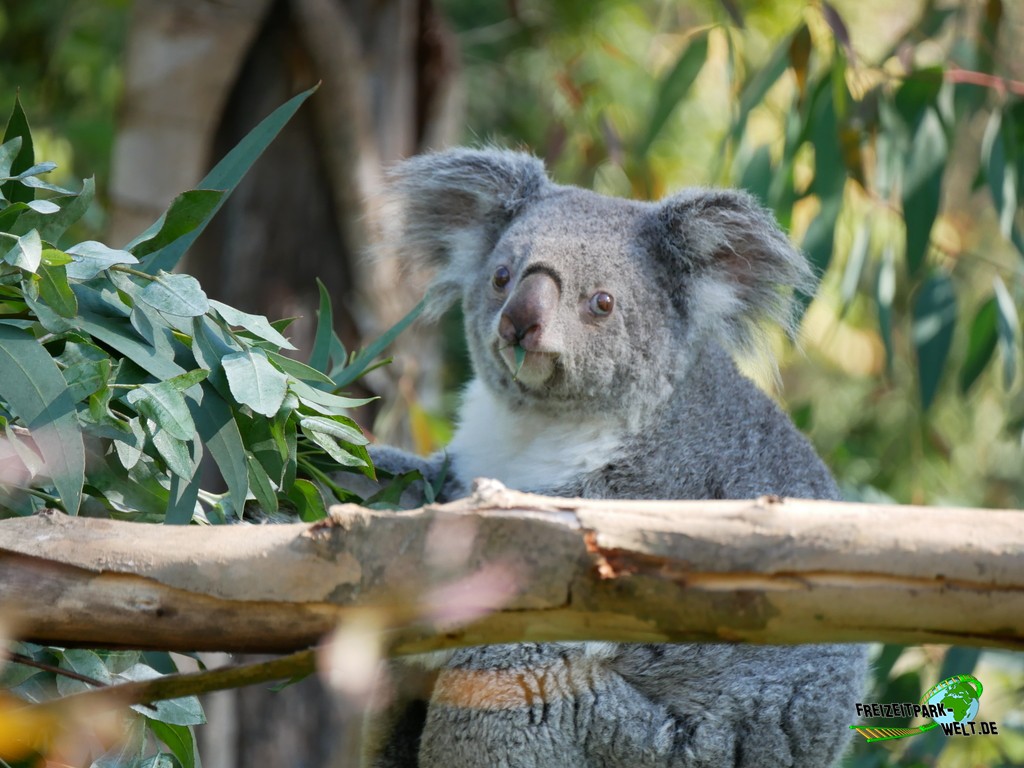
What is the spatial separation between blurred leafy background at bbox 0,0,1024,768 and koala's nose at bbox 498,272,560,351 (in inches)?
34.1

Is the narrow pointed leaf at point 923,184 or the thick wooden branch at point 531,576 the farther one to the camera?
the narrow pointed leaf at point 923,184

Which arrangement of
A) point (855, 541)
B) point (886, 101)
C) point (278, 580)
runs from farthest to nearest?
point (886, 101) → point (278, 580) → point (855, 541)

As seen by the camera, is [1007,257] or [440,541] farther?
[1007,257]

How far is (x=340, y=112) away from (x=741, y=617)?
137 inches

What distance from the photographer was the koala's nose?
247cm

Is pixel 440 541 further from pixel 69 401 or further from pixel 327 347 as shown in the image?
pixel 327 347

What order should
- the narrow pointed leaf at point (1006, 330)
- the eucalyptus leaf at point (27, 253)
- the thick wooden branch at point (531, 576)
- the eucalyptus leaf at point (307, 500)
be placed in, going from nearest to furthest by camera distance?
the thick wooden branch at point (531, 576) → the eucalyptus leaf at point (27, 253) → the eucalyptus leaf at point (307, 500) → the narrow pointed leaf at point (1006, 330)

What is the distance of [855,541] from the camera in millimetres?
1363

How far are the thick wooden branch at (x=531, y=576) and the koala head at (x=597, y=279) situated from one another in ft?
3.57

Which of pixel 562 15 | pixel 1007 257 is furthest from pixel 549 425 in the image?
pixel 1007 257

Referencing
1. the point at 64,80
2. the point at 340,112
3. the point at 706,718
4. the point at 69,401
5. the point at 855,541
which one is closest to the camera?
the point at 855,541

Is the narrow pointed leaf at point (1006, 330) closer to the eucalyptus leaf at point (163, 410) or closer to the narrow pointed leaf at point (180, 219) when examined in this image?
the narrow pointed leaf at point (180, 219)

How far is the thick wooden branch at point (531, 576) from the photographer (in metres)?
1.37

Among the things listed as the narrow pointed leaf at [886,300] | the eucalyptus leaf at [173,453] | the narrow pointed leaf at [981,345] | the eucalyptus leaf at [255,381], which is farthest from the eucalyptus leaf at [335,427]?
the narrow pointed leaf at [981,345]
